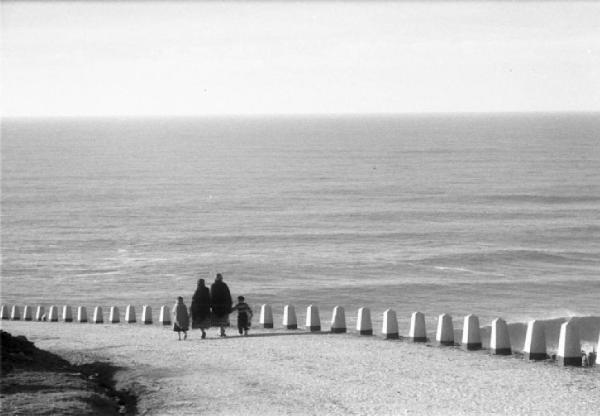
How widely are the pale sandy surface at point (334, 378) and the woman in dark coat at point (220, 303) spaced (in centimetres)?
97

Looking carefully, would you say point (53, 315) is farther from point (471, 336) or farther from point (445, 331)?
point (471, 336)

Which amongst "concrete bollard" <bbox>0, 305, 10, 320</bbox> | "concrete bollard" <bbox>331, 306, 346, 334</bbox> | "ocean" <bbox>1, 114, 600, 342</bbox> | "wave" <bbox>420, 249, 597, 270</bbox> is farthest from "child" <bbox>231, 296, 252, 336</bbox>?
"wave" <bbox>420, 249, 597, 270</bbox>

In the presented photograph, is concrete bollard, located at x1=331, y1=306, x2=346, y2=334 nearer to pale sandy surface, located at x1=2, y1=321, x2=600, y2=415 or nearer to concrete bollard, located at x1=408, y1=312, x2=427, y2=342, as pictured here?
pale sandy surface, located at x1=2, y1=321, x2=600, y2=415

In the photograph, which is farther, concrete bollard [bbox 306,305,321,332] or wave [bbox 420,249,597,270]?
wave [bbox 420,249,597,270]

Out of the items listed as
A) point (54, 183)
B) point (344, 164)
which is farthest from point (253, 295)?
point (344, 164)

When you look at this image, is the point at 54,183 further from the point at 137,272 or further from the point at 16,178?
the point at 137,272

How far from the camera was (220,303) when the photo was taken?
2194cm

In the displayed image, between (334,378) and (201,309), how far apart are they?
22.1ft

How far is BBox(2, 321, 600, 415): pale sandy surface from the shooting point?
13695mm

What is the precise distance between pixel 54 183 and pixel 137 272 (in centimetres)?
6603

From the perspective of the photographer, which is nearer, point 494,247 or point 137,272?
point 137,272

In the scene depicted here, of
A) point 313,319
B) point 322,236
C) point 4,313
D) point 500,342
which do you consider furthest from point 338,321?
point 322,236

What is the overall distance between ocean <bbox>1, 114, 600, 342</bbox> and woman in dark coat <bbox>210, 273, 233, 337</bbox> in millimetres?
20571

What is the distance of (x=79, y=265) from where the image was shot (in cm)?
5997
